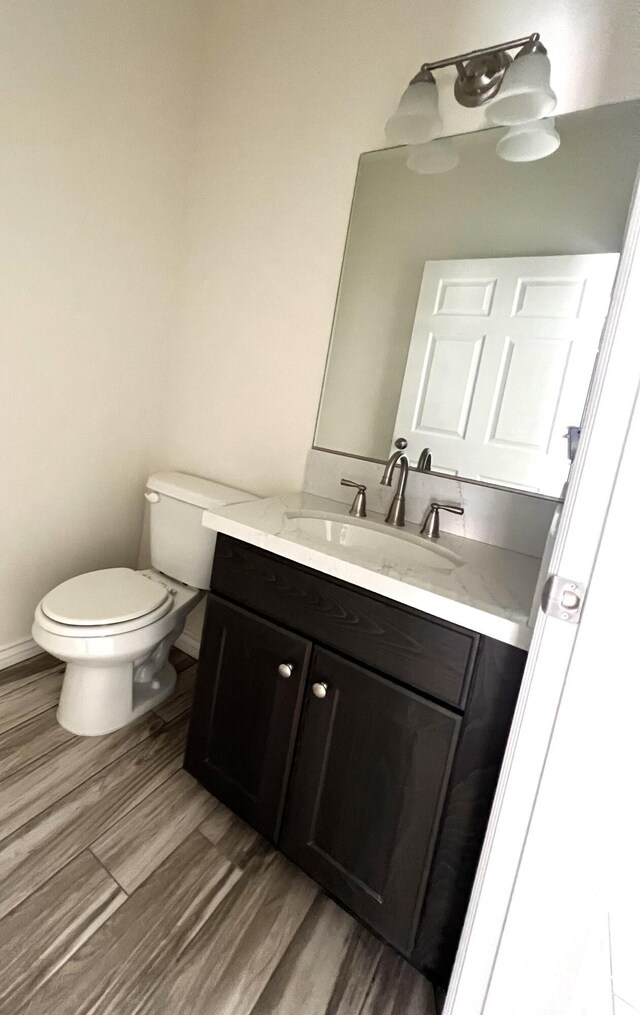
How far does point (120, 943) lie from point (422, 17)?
7.89ft

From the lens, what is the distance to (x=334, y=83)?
1.58m

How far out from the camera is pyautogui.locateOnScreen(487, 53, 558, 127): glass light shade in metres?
1.19

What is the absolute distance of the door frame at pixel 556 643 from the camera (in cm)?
65

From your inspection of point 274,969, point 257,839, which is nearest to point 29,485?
point 257,839

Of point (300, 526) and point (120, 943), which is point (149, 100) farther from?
point (120, 943)

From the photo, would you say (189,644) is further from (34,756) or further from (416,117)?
(416,117)

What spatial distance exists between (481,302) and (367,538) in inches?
28.6

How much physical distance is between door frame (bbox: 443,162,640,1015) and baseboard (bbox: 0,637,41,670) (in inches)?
68.3

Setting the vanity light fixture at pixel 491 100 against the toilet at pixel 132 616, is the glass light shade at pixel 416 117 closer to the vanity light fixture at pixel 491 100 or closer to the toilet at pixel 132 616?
the vanity light fixture at pixel 491 100

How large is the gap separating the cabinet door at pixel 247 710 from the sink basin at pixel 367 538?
238 mm

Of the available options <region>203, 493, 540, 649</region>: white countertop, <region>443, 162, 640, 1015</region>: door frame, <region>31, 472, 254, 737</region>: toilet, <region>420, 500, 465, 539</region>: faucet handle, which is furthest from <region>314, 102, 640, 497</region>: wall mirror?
<region>443, 162, 640, 1015</region>: door frame

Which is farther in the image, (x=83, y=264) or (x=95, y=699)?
(x=83, y=264)

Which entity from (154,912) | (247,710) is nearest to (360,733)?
(247,710)

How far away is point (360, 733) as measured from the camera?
1.08 metres
